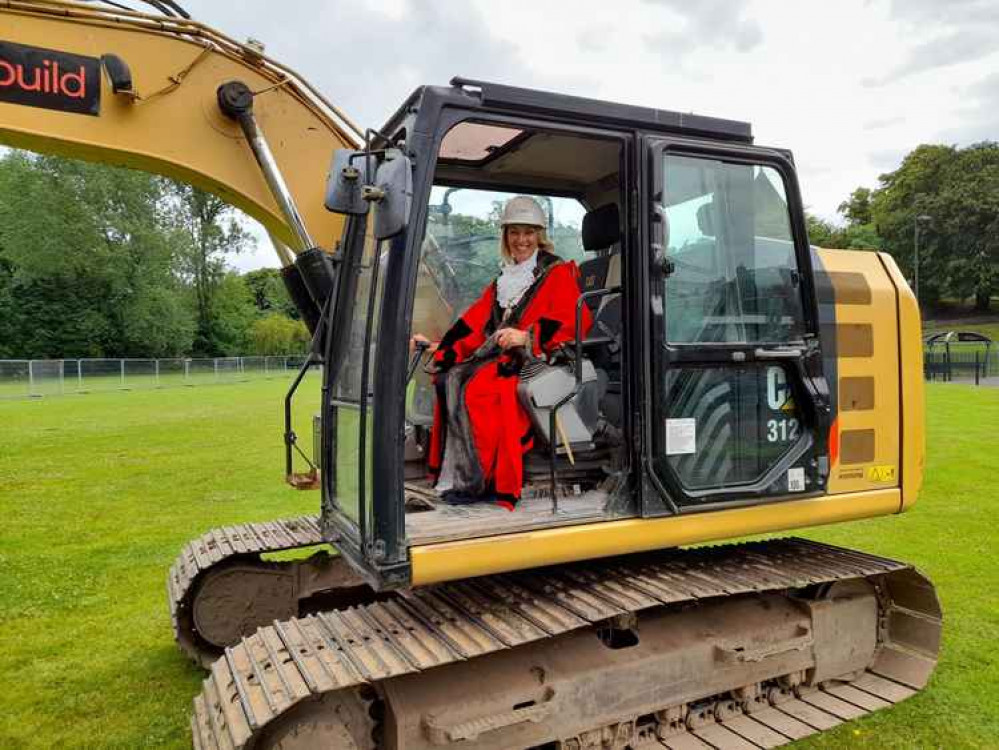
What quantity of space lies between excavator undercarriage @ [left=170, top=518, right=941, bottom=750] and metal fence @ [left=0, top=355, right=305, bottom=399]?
28.2 m

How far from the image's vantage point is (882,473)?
4.35 meters

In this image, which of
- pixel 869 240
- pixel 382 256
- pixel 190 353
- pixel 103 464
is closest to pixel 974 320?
pixel 869 240

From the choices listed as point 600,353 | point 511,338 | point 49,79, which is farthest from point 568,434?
point 49,79

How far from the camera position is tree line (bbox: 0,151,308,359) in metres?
38.4

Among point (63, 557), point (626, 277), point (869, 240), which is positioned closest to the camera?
point (626, 277)

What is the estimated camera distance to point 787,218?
13.4 feet

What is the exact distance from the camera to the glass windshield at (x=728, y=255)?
3768 millimetres

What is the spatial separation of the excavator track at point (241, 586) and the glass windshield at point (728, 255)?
2654mm

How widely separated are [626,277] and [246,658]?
7.44ft

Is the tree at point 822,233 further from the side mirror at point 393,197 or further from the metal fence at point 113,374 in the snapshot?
the side mirror at point 393,197

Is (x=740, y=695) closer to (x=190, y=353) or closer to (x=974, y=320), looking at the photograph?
(x=190, y=353)

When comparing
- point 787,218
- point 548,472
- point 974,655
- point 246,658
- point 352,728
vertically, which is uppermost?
point 787,218

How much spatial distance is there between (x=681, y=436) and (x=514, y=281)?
4.33ft

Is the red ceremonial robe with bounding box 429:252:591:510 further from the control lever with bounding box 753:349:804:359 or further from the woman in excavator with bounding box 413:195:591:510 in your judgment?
the control lever with bounding box 753:349:804:359
